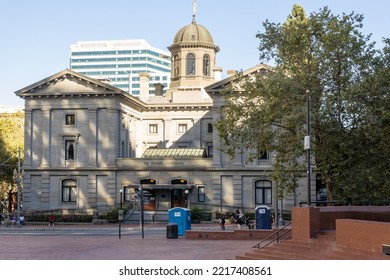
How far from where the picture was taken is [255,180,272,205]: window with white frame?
64.6 m

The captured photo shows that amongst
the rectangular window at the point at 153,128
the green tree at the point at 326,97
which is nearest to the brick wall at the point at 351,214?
the green tree at the point at 326,97

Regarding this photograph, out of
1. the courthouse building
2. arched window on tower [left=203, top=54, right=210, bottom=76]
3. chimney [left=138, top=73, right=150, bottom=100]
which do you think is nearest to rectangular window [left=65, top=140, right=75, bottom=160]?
the courthouse building

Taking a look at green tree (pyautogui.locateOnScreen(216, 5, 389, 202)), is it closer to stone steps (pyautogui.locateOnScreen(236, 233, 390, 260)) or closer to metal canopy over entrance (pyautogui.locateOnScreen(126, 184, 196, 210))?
stone steps (pyautogui.locateOnScreen(236, 233, 390, 260))

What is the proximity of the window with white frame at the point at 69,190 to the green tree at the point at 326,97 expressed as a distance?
95.7 ft

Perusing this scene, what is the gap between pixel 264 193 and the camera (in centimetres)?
6475

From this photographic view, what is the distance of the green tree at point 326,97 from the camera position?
1522 inches

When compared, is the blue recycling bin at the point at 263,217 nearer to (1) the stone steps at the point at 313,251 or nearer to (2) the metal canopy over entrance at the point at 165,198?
(1) the stone steps at the point at 313,251

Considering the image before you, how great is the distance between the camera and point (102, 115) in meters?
67.6

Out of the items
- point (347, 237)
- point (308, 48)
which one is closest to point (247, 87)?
point (308, 48)

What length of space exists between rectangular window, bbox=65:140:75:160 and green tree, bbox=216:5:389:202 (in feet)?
95.7

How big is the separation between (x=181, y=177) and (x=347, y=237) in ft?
145

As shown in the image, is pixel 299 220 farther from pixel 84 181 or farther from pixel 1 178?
pixel 1 178

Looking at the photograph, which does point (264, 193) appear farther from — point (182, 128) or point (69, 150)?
point (69, 150)

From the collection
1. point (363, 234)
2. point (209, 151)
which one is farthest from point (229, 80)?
point (363, 234)
